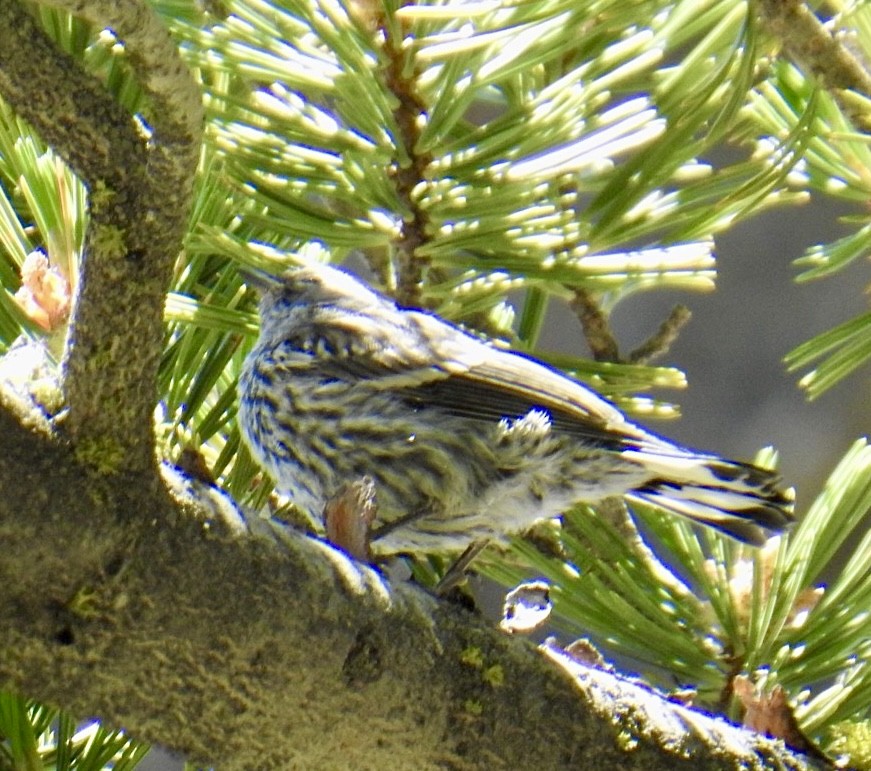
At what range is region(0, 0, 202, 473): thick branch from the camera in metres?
1.03

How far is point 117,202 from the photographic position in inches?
42.4

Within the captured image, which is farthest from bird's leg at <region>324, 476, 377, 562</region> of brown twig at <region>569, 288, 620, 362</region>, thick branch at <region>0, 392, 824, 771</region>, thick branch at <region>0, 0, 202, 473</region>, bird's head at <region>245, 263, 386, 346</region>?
bird's head at <region>245, 263, 386, 346</region>

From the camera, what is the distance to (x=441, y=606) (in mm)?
1450

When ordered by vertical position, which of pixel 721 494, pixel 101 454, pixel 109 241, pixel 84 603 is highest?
pixel 109 241

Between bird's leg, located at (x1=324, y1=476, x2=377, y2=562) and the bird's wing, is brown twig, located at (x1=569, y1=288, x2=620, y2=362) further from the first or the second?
bird's leg, located at (x1=324, y1=476, x2=377, y2=562)

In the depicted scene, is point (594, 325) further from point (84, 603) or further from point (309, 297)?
point (84, 603)

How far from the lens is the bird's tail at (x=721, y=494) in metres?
2.05

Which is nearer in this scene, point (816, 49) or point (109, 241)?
point (109, 241)

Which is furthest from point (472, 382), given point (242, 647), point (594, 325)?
point (242, 647)

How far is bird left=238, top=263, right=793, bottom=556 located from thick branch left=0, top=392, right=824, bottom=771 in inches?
24.2

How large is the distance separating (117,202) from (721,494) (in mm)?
1348

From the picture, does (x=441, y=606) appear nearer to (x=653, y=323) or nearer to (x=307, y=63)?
(x=307, y=63)

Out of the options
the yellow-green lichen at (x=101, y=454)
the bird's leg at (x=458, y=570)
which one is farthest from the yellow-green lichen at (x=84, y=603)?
the bird's leg at (x=458, y=570)

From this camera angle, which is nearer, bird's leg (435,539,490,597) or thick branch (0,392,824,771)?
thick branch (0,392,824,771)
